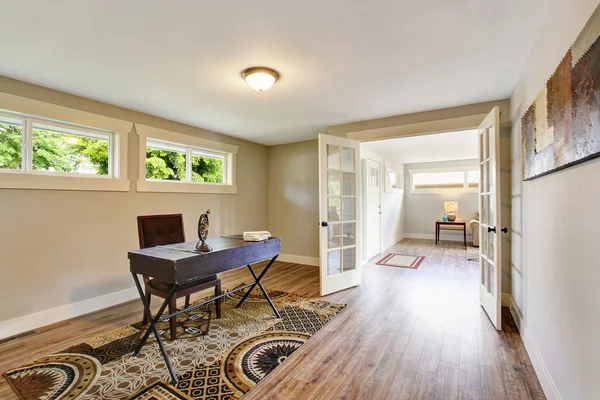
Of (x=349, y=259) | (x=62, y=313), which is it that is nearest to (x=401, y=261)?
(x=349, y=259)

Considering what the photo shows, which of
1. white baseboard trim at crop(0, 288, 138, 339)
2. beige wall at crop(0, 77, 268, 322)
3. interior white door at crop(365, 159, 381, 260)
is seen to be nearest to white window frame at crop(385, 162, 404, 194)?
interior white door at crop(365, 159, 381, 260)

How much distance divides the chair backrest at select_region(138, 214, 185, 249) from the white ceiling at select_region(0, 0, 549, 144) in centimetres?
126

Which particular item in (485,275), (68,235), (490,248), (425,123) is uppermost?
(425,123)

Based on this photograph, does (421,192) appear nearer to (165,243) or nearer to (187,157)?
(187,157)

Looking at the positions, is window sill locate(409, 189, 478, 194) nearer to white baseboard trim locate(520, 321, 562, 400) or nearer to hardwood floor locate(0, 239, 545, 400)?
hardwood floor locate(0, 239, 545, 400)

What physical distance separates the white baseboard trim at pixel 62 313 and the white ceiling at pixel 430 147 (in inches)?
163

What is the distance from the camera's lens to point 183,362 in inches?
80.3

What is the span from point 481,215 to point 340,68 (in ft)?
6.99

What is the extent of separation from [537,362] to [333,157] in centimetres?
258

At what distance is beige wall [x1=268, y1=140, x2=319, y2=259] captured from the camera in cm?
512

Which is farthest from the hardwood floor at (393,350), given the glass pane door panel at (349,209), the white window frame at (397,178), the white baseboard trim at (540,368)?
the white window frame at (397,178)

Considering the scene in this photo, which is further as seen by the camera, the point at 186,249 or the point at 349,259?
the point at 349,259

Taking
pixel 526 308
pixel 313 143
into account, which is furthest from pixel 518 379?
pixel 313 143

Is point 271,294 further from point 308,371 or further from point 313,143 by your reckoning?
point 313,143
